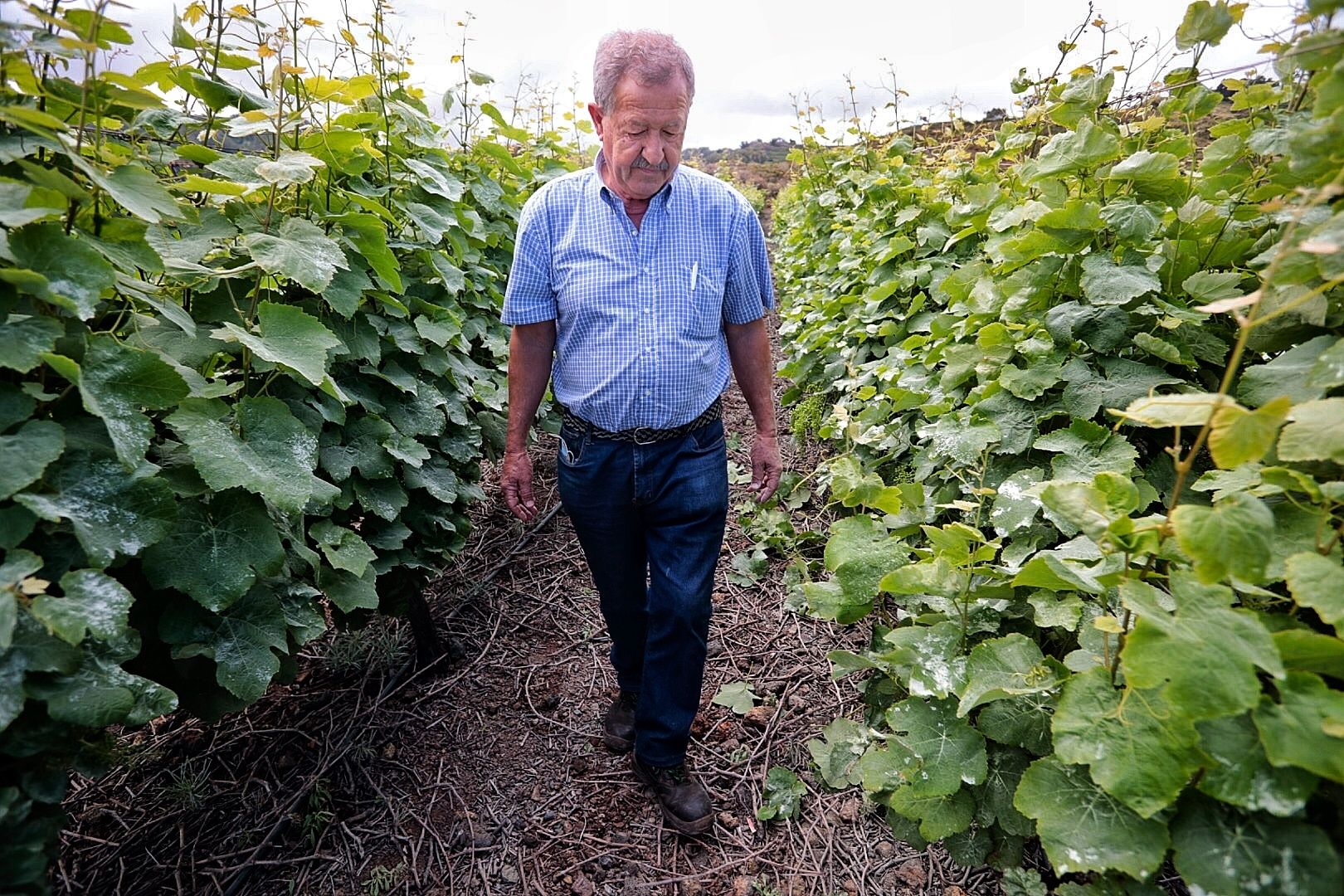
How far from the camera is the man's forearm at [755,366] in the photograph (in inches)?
88.7

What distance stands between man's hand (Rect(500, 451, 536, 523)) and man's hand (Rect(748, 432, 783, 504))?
0.78 m

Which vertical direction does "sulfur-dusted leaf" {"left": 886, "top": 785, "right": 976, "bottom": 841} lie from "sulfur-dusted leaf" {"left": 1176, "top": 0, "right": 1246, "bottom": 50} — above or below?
below

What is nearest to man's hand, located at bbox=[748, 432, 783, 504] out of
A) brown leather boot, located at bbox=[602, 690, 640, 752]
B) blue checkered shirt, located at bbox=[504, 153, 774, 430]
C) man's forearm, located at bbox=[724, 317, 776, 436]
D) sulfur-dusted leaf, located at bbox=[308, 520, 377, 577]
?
man's forearm, located at bbox=[724, 317, 776, 436]

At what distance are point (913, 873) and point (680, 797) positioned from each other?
0.70 metres

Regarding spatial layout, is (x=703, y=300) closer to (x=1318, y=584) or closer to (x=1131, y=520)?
(x=1131, y=520)

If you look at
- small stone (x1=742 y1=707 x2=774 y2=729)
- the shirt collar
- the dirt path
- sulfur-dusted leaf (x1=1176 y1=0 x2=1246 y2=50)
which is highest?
sulfur-dusted leaf (x1=1176 y1=0 x2=1246 y2=50)

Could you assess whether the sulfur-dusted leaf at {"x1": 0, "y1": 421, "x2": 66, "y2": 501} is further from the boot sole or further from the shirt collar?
the boot sole

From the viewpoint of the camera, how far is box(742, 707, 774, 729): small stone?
2506mm

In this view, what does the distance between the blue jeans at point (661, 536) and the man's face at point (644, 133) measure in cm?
73

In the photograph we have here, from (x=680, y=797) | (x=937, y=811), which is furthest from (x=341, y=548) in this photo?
(x=937, y=811)

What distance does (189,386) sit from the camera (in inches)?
52.2

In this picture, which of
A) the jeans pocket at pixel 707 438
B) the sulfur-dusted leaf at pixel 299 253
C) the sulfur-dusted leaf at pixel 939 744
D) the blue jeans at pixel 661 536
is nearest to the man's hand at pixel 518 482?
the blue jeans at pixel 661 536

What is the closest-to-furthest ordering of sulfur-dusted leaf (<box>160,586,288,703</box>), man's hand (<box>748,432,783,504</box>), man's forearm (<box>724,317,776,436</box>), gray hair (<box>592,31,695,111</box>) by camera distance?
sulfur-dusted leaf (<box>160,586,288,703</box>)
gray hair (<box>592,31,695,111</box>)
man's forearm (<box>724,317,776,436</box>)
man's hand (<box>748,432,783,504</box>)

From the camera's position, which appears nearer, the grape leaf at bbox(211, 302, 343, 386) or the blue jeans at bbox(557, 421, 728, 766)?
the grape leaf at bbox(211, 302, 343, 386)
